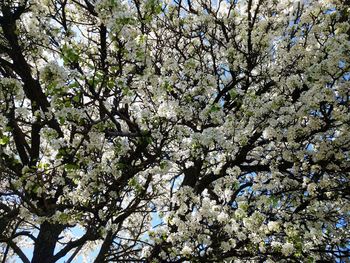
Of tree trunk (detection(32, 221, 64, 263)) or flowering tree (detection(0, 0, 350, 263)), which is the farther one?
tree trunk (detection(32, 221, 64, 263))

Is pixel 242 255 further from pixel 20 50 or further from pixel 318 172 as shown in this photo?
pixel 20 50

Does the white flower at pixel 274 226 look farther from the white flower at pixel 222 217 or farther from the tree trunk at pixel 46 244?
the tree trunk at pixel 46 244

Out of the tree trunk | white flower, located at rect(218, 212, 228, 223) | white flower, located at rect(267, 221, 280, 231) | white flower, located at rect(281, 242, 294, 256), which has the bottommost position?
white flower, located at rect(281, 242, 294, 256)

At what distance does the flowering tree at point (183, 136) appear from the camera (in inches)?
307

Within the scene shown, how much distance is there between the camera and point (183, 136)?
9008mm

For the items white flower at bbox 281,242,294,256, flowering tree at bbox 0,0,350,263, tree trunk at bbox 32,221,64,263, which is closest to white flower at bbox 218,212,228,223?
flowering tree at bbox 0,0,350,263

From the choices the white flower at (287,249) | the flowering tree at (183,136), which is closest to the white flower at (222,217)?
the flowering tree at (183,136)

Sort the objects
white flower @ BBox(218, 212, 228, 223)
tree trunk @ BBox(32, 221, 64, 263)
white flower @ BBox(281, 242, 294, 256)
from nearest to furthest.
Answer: white flower @ BBox(281, 242, 294, 256) < white flower @ BBox(218, 212, 228, 223) < tree trunk @ BBox(32, 221, 64, 263)

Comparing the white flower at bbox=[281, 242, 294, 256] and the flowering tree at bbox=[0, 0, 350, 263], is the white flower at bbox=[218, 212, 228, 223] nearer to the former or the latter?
the flowering tree at bbox=[0, 0, 350, 263]

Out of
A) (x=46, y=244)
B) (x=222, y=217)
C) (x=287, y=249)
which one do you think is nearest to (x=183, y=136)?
(x=222, y=217)

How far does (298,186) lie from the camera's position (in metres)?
9.79

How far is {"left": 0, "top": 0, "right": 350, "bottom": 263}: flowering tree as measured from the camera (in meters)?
7.80

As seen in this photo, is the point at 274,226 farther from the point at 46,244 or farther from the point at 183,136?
the point at 46,244

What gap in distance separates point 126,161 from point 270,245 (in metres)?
3.77
